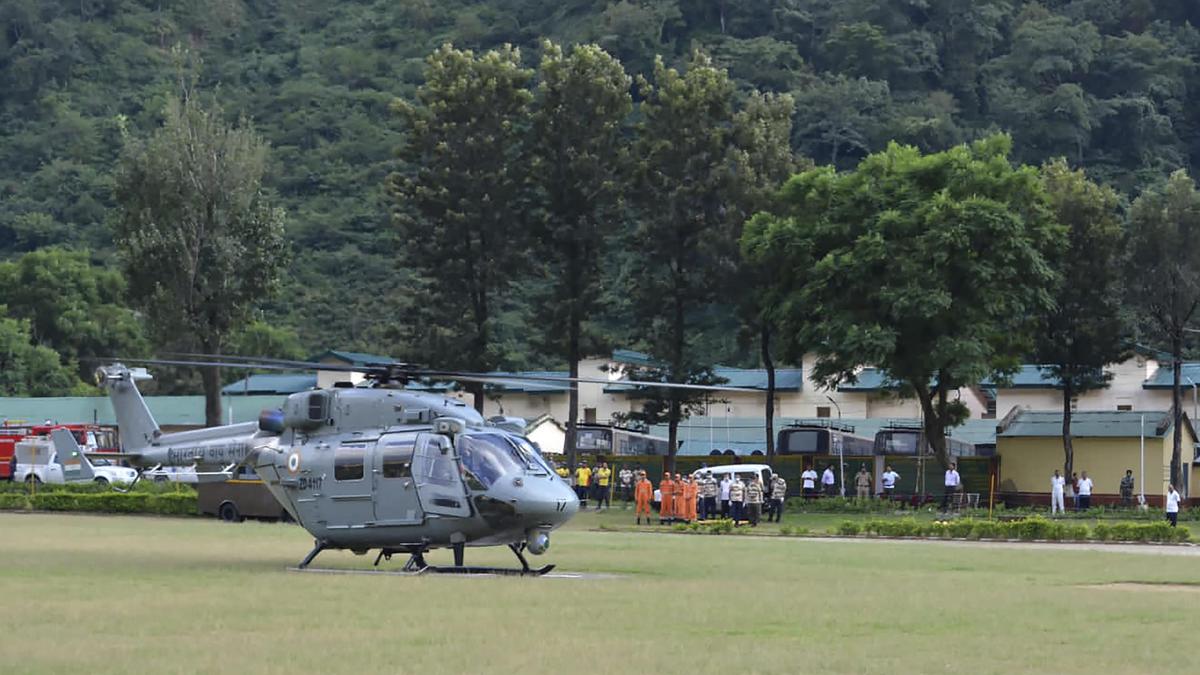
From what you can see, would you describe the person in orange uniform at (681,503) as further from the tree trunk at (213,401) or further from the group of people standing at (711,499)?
the tree trunk at (213,401)

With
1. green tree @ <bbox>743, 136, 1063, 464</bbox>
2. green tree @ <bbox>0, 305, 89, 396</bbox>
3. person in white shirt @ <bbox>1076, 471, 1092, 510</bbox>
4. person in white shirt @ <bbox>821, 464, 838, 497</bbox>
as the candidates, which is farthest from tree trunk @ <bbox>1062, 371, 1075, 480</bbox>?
green tree @ <bbox>0, 305, 89, 396</bbox>

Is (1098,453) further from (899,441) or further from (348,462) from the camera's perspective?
(348,462)

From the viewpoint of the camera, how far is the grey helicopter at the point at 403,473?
25891mm

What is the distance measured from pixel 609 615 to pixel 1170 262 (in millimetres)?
38178

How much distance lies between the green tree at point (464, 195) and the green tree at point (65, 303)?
49190 mm

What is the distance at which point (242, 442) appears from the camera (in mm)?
28656

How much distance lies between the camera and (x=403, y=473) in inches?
1040

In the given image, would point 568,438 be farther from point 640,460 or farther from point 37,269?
point 37,269

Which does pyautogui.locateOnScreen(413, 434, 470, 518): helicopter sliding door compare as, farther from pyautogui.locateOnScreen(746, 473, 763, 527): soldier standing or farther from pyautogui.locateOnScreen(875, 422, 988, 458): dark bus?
pyautogui.locateOnScreen(875, 422, 988, 458): dark bus

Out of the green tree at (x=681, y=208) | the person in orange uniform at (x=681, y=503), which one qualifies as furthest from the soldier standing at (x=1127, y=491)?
the person in orange uniform at (x=681, y=503)

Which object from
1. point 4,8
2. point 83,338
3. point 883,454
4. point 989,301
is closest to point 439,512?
point 989,301

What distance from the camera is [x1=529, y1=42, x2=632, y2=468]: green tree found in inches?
2216

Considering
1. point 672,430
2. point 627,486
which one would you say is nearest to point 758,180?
point 672,430

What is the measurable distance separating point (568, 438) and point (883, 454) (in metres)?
11.7
